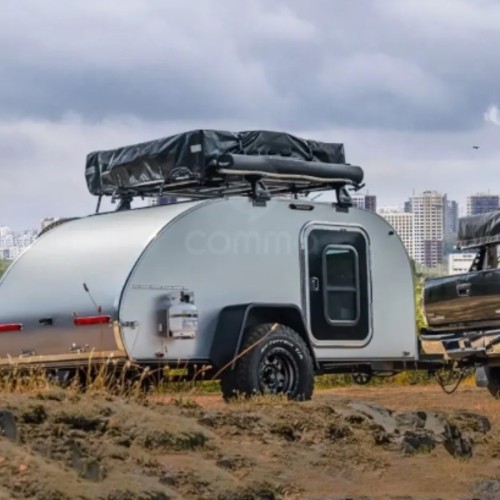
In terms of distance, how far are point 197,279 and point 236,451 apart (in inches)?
170

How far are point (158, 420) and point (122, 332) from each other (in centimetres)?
345

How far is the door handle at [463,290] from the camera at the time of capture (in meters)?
16.9

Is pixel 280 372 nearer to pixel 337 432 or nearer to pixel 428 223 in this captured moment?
pixel 337 432

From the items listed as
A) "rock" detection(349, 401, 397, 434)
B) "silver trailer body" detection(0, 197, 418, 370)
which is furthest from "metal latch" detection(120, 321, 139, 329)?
"rock" detection(349, 401, 397, 434)

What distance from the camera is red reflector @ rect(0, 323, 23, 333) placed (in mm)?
14234

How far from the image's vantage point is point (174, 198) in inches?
608

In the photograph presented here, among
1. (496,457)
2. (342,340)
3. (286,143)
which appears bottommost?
(496,457)

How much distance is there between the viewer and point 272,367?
45.4ft

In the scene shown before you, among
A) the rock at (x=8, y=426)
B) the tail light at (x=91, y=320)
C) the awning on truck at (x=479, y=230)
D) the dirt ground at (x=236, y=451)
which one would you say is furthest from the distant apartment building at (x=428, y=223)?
the rock at (x=8, y=426)

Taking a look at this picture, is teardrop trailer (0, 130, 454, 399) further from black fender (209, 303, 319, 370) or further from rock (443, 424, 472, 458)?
rock (443, 424, 472, 458)

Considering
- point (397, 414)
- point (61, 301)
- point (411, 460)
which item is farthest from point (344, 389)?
point (411, 460)

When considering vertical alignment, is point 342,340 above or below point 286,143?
below

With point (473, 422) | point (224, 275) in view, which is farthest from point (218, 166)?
point (473, 422)

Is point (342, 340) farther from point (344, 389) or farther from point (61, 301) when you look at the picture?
point (344, 389)
